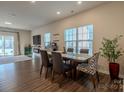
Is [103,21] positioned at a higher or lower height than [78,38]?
higher

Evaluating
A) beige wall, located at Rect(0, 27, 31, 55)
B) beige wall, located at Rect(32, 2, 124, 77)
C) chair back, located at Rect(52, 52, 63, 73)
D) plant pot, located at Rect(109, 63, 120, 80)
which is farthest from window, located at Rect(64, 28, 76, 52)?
beige wall, located at Rect(0, 27, 31, 55)

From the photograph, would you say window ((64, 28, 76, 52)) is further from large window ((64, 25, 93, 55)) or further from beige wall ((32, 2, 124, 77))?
beige wall ((32, 2, 124, 77))

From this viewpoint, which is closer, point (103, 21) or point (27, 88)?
point (27, 88)

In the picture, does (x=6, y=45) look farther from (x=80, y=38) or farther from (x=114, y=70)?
(x=114, y=70)

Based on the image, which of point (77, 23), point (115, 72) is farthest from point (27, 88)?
point (77, 23)

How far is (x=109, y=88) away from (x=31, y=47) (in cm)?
945

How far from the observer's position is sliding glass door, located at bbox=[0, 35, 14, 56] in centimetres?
941

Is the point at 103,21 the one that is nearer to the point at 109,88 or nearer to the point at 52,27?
the point at 109,88

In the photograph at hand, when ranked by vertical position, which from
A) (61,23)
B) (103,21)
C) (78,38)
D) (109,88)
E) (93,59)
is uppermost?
(61,23)

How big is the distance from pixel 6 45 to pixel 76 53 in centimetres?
850

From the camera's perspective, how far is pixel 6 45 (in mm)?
9672

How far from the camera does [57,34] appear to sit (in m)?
6.43

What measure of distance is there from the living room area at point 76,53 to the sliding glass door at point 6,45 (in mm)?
4891

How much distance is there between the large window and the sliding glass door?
6865 mm
